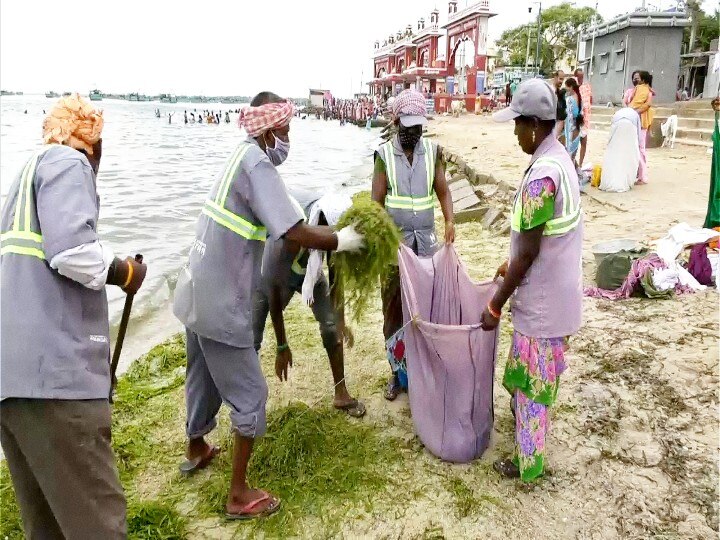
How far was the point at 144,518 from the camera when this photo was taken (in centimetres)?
273

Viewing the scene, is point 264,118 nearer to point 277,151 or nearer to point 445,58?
point 277,151

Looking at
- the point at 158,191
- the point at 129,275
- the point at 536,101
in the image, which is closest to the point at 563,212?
the point at 536,101

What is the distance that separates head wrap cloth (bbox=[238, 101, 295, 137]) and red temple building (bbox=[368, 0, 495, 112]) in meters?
35.9

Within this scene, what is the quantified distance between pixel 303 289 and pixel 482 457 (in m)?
1.44

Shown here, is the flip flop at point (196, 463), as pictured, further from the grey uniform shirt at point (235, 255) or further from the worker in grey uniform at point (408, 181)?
the worker in grey uniform at point (408, 181)

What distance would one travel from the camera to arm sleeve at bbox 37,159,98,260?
1806 mm

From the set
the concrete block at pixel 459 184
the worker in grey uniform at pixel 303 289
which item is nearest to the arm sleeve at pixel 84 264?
the worker in grey uniform at pixel 303 289

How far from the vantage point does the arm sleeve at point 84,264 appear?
1800mm

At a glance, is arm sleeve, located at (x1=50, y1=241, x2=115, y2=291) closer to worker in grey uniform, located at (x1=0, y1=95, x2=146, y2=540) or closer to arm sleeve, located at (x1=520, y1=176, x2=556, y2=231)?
worker in grey uniform, located at (x1=0, y1=95, x2=146, y2=540)

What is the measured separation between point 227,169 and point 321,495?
175 centimetres

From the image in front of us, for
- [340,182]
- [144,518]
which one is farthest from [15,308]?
[340,182]

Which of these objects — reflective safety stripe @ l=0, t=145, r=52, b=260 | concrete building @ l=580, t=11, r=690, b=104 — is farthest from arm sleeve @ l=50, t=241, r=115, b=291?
concrete building @ l=580, t=11, r=690, b=104

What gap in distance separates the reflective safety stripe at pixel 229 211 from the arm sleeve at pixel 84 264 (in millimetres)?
611

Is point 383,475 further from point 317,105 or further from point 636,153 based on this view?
point 317,105
